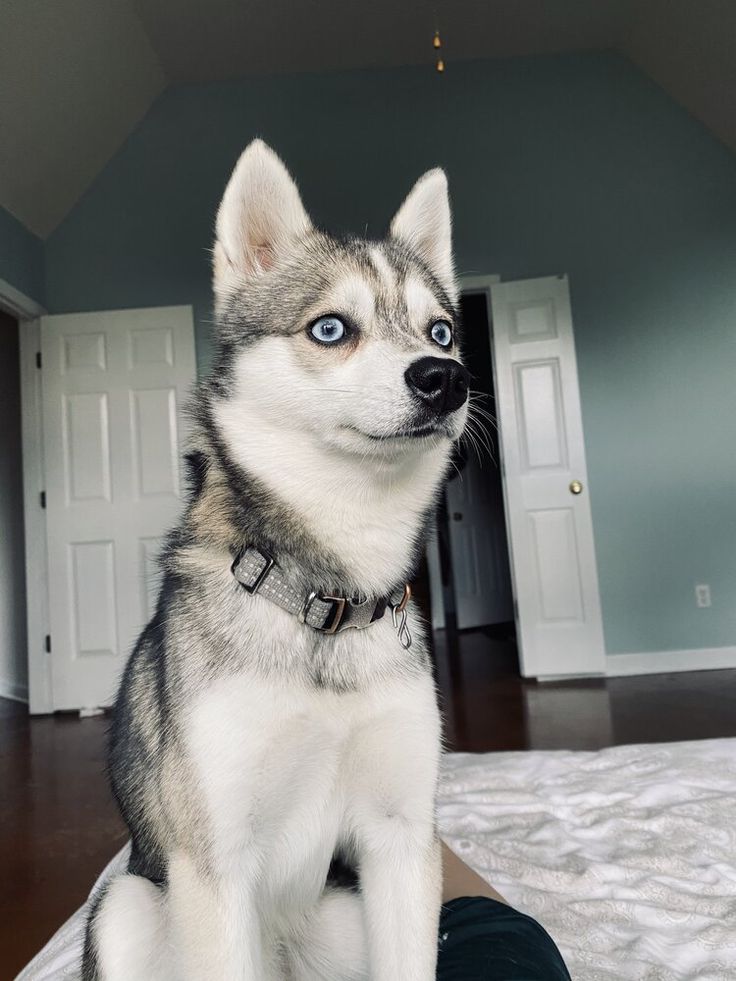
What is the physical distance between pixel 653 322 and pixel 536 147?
1604 millimetres

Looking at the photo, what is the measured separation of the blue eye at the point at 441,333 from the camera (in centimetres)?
123

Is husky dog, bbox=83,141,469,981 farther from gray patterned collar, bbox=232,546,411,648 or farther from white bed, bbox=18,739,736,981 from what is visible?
white bed, bbox=18,739,736,981

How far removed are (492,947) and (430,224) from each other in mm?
1245

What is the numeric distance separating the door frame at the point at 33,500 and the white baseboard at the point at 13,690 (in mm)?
627

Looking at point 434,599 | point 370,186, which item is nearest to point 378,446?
point 370,186

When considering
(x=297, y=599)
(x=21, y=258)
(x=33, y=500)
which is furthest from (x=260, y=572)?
(x=21, y=258)

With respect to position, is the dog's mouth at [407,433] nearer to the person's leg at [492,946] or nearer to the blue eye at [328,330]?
the blue eye at [328,330]

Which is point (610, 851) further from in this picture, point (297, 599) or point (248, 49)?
point (248, 49)

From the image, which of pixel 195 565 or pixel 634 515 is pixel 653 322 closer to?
pixel 634 515

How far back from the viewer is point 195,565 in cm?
108

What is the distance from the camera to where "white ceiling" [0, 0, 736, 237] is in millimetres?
4289

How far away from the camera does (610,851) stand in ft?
6.07

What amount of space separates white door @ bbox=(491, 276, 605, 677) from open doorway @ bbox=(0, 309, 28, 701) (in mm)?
3984

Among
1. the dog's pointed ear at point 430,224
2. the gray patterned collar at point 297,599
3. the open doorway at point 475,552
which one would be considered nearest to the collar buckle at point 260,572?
the gray patterned collar at point 297,599
